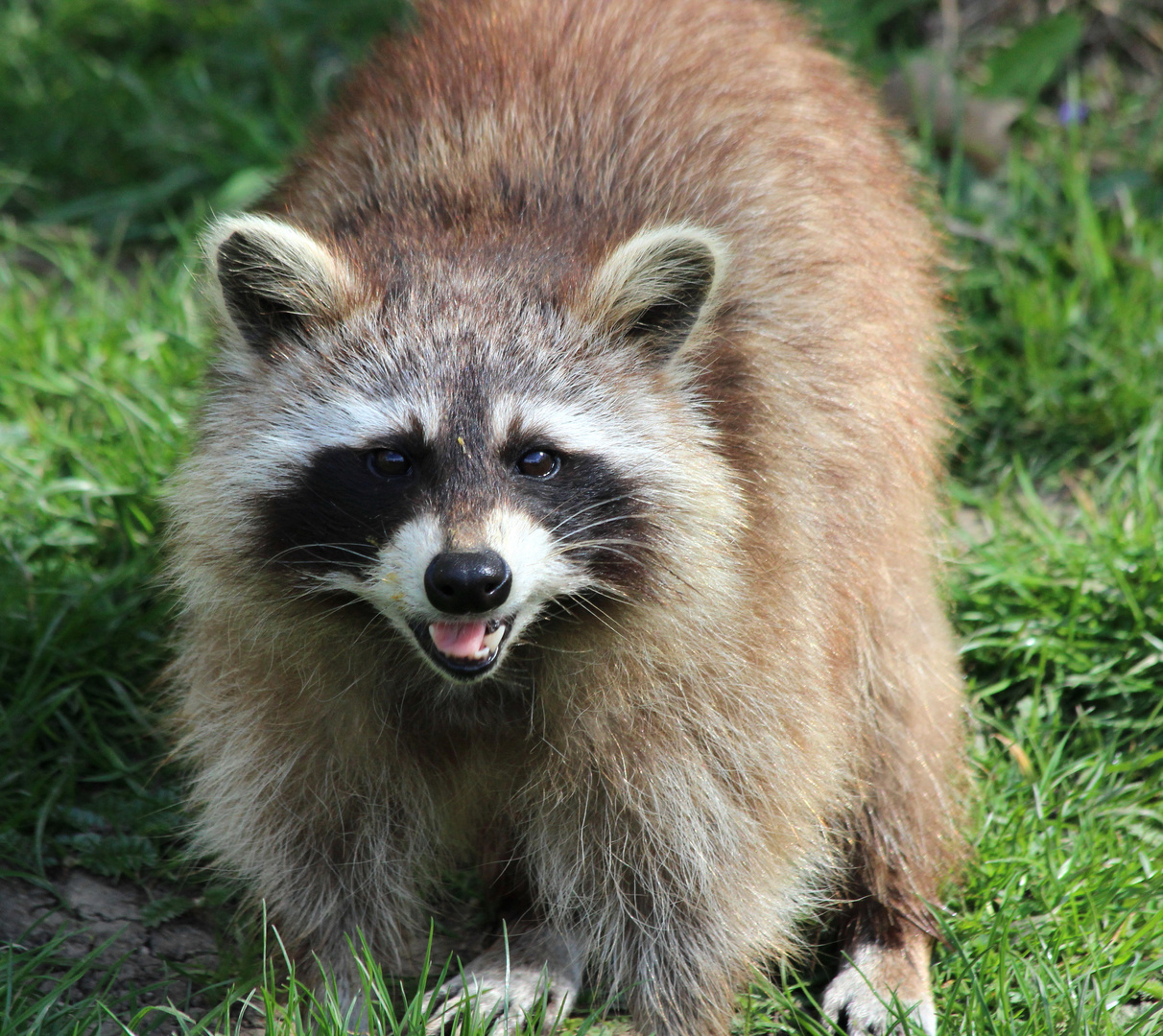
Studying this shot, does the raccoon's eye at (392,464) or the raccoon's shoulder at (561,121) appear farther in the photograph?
the raccoon's shoulder at (561,121)

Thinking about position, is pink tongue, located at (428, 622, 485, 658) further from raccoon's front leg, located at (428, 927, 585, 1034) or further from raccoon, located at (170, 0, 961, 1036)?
raccoon's front leg, located at (428, 927, 585, 1034)

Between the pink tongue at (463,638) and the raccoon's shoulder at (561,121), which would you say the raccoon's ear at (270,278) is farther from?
the pink tongue at (463,638)

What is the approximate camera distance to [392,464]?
2.58 meters

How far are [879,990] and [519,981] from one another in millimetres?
817

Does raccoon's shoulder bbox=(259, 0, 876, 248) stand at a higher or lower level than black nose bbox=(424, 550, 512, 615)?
higher

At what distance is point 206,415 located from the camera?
2.85 m

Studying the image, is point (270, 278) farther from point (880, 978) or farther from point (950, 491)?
point (950, 491)

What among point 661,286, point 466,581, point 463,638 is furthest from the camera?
point 661,286

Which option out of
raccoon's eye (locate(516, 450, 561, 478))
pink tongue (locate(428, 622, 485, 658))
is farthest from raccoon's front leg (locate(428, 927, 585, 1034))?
raccoon's eye (locate(516, 450, 561, 478))

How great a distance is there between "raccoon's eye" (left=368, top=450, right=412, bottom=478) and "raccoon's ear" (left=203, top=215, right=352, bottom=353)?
34 cm

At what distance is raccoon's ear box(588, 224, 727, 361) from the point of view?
8.71 ft

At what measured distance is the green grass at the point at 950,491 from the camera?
121 inches

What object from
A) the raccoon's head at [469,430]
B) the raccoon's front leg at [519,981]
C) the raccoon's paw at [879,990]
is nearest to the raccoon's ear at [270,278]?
the raccoon's head at [469,430]

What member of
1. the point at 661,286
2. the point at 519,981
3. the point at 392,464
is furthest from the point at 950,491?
the point at 392,464
